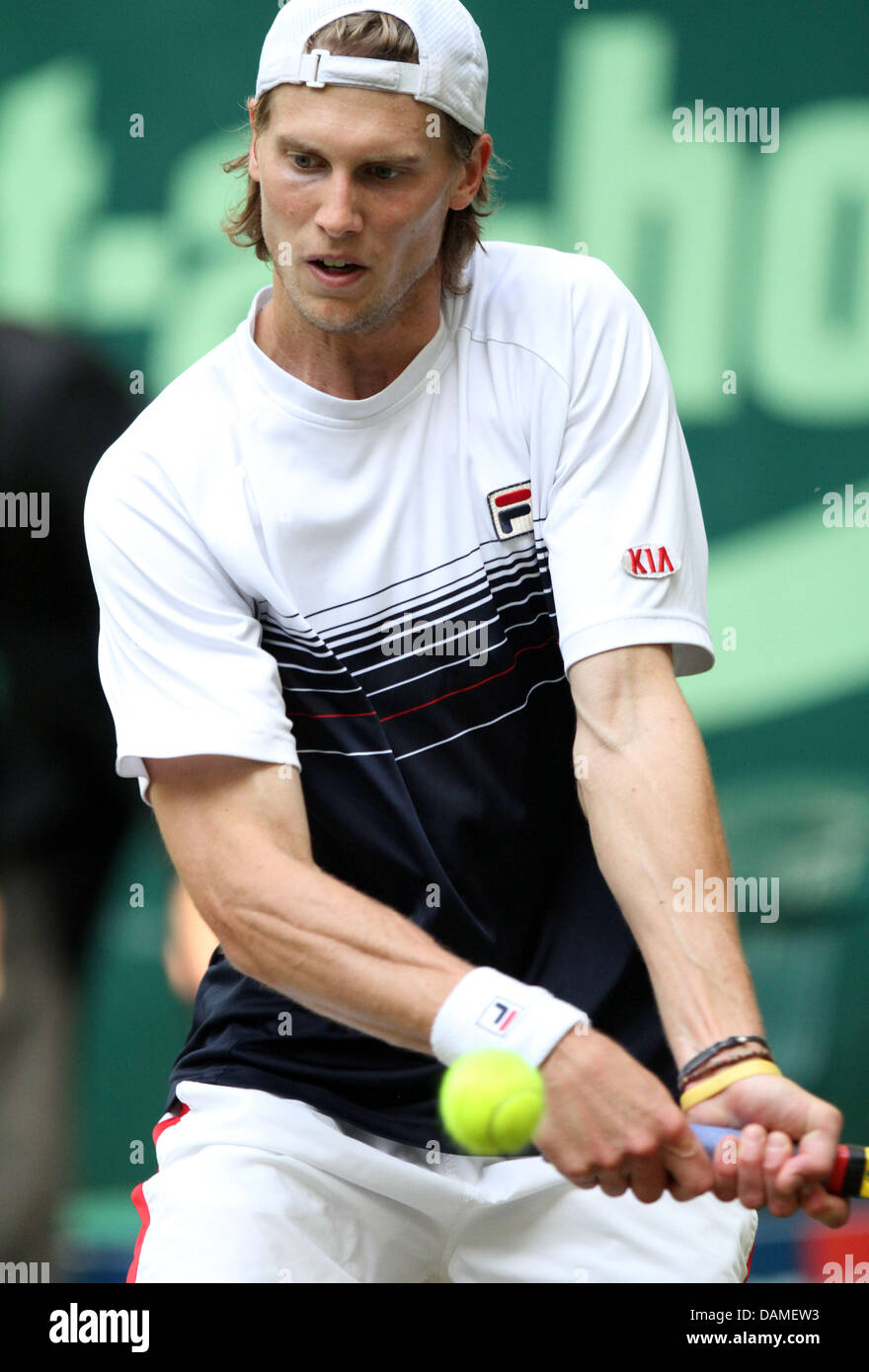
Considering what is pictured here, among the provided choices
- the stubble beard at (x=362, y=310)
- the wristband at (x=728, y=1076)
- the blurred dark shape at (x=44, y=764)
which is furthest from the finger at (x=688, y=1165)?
the blurred dark shape at (x=44, y=764)

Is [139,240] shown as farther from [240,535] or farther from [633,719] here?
[633,719]

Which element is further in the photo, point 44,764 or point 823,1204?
point 44,764

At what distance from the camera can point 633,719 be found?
208 cm

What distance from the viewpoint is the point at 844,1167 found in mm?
1824

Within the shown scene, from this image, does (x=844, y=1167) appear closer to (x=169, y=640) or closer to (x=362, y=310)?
(x=169, y=640)

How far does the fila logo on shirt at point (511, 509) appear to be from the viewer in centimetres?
219

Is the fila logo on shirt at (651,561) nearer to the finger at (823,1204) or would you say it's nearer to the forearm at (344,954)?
the forearm at (344,954)

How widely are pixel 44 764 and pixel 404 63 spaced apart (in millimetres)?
1607

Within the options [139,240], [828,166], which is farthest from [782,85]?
[139,240]

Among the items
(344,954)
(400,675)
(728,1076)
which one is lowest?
(728,1076)

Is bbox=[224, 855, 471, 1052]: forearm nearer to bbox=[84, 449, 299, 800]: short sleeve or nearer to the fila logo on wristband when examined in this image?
the fila logo on wristband

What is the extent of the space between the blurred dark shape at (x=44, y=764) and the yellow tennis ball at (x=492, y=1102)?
1682 millimetres

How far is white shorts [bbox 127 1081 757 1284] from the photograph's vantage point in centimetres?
205

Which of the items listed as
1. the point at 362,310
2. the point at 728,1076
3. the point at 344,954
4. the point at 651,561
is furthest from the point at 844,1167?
the point at 362,310
